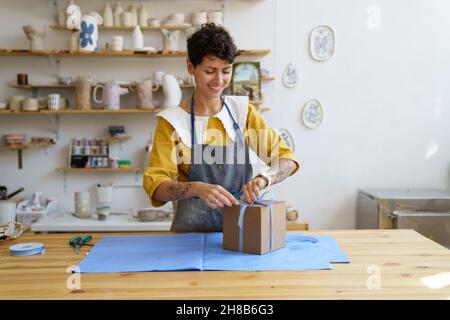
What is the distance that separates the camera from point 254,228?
1.62m

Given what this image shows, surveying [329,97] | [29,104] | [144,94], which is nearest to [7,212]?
[29,104]

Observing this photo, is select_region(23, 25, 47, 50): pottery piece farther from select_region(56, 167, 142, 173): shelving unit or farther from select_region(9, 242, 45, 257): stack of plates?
select_region(9, 242, 45, 257): stack of plates

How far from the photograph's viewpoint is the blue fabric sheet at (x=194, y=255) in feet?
4.84

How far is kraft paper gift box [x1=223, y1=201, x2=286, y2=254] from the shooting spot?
1617mm

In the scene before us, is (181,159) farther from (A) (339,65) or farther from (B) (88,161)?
(A) (339,65)

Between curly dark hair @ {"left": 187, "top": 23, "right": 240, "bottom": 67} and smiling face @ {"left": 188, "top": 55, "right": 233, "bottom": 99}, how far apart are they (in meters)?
0.02

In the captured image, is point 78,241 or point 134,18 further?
point 134,18

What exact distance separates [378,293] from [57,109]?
293cm

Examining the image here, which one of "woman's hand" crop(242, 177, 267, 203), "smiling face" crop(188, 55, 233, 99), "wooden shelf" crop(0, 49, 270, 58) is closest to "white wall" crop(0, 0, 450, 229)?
"wooden shelf" crop(0, 49, 270, 58)

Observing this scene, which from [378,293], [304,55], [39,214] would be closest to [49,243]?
[378,293]

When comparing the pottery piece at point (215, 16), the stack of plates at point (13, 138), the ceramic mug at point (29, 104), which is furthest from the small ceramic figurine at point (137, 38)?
the stack of plates at point (13, 138)

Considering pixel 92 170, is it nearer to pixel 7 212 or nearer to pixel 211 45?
pixel 7 212

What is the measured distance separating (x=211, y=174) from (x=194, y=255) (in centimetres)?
50

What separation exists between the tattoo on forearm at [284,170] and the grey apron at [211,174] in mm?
167
